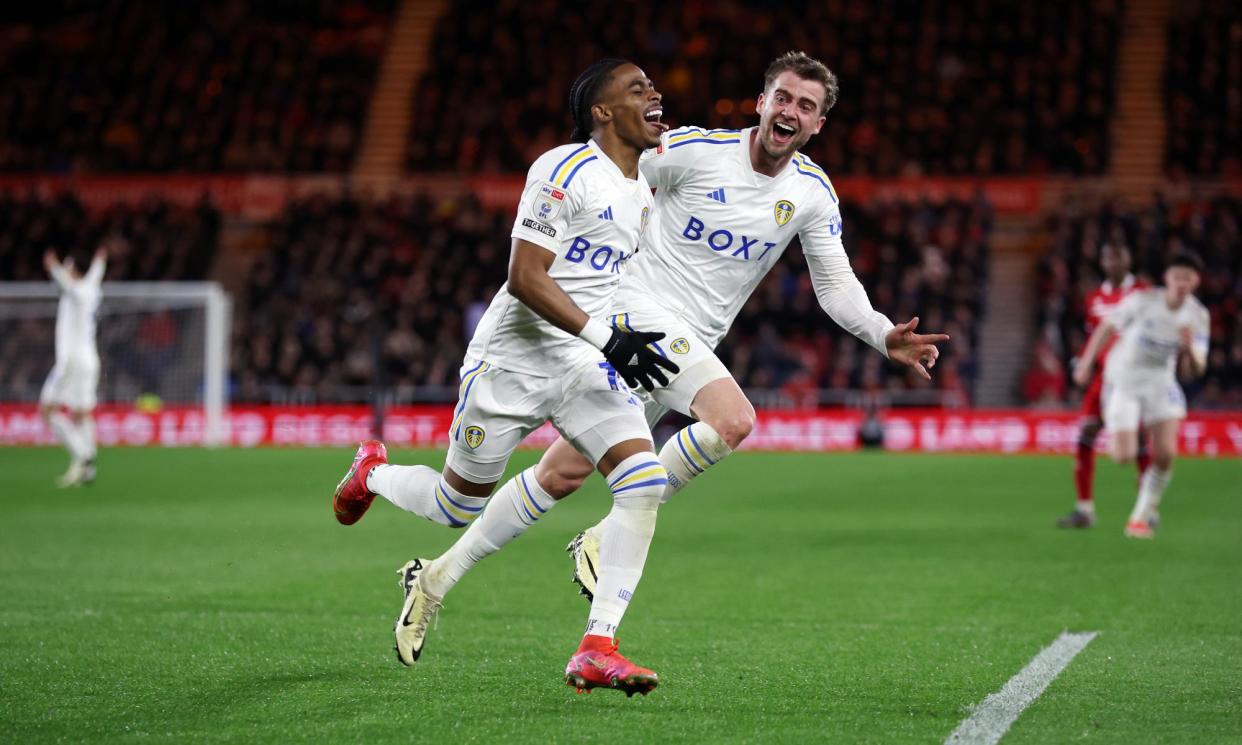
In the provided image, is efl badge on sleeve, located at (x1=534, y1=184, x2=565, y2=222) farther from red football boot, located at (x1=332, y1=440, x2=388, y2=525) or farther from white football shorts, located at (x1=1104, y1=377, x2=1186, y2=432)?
white football shorts, located at (x1=1104, y1=377, x2=1186, y2=432)

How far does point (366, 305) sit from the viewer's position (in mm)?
24562

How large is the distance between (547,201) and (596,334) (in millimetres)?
499

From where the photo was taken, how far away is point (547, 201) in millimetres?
5297

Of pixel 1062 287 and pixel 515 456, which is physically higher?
pixel 1062 287

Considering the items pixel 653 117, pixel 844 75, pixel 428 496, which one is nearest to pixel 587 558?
pixel 428 496

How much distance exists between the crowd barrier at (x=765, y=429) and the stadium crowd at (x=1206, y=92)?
20.9 ft

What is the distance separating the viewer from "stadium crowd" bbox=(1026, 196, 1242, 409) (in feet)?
71.5

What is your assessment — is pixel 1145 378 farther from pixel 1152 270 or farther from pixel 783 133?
pixel 1152 270

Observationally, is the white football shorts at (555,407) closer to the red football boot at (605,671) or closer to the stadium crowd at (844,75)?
the red football boot at (605,671)

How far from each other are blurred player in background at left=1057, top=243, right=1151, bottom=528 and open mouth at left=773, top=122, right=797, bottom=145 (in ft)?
20.7

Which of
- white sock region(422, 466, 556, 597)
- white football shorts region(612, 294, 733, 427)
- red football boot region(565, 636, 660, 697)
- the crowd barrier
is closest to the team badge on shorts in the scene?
white football shorts region(612, 294, 733, 427)

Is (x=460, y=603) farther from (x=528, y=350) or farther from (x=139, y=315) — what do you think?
(x=139, y=315)

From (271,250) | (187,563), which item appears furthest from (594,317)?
(271,250)

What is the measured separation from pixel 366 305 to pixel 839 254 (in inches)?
725
